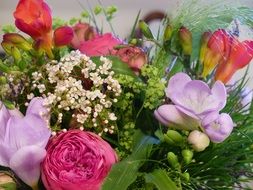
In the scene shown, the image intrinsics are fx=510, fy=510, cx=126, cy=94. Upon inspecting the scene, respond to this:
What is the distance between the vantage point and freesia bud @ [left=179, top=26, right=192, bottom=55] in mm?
613

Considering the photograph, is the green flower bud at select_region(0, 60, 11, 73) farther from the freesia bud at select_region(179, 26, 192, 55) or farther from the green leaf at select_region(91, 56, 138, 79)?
the freesia bud at select_region(179, 26, 192, 55)

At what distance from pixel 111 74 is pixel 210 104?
12 cm

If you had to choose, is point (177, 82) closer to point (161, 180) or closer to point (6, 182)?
point (161, 180)

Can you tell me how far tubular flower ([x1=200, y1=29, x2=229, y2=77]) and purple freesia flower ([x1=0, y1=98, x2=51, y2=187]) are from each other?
0.67ft

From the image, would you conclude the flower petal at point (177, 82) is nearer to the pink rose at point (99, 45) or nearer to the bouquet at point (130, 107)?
the bouquet at point (130, 107)

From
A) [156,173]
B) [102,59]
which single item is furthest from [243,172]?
[102,59]

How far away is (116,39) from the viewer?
28.0 inches

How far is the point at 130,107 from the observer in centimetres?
63

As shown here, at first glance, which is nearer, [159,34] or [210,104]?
[210,104]

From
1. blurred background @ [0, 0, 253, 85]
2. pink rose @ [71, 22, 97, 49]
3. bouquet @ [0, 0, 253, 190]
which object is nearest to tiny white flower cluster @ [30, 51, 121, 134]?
bouquet @ [0, 0, 253, 190]

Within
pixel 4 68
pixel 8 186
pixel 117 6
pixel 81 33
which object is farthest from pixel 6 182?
pixel 117 6

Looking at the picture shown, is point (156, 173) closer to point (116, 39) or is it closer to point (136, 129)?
point (136, 129)

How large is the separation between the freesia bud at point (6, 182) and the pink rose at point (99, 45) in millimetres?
188

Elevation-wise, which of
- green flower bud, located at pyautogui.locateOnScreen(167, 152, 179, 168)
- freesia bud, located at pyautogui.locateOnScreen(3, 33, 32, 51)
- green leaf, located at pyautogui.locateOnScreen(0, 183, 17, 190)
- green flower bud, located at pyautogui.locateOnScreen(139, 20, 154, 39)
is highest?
green flower bud, located at pyautogui.locateOnScreen(139, 20, 154, 39)
